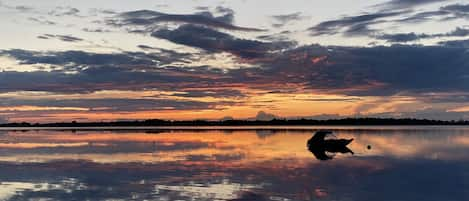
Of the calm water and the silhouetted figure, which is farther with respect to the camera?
the silhouetted figure

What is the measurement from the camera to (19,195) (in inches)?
844

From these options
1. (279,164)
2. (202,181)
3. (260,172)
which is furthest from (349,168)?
(202,181)

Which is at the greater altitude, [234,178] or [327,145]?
[234,178]

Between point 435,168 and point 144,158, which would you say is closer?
point 435,168

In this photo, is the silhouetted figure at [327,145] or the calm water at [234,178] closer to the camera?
the calm water at [234,178]

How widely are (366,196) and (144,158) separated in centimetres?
2115

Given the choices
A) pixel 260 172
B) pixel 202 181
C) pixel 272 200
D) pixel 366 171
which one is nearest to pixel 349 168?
pixel 366 171

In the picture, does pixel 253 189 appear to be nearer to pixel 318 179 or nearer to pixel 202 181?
pixel 202 181

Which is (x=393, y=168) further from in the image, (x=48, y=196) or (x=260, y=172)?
(x=48, y=196)

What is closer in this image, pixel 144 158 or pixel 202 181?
pixel 202 181

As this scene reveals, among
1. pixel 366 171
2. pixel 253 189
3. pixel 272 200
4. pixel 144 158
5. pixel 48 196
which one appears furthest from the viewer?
pixel 144 158

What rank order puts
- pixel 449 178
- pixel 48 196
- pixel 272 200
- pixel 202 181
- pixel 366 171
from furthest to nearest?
1. pixel 366 171
2. pixel 449 178
3. pixel 202 181
4. pixel 48 196
5. pixel 272 200

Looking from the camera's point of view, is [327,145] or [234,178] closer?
[234,178]

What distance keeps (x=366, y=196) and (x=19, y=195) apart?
42.7ft
